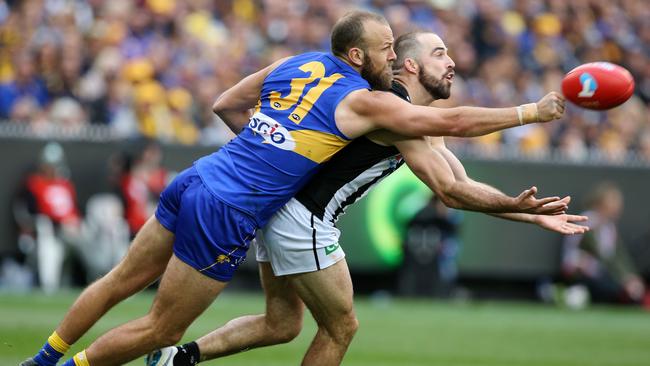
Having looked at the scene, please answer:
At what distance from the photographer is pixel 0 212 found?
16500 mm

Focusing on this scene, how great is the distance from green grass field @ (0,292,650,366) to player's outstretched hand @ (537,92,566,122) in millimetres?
4246

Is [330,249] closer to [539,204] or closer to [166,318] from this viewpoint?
[166,318]

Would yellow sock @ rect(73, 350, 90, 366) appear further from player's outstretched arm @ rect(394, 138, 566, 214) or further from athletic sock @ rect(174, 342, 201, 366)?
player's outstretched arm @ rect(394, 138, 566, 214)

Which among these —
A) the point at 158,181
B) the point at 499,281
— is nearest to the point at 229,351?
the point at 158,181

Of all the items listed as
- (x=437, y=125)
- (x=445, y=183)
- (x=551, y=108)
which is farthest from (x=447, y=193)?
(x=551, y=108)

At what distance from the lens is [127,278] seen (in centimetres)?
762

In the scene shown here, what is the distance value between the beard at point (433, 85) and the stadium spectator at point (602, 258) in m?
10.3

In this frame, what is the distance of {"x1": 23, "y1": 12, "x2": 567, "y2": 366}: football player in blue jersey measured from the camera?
7.22 metres

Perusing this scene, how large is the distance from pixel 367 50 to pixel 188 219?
1.56 metres

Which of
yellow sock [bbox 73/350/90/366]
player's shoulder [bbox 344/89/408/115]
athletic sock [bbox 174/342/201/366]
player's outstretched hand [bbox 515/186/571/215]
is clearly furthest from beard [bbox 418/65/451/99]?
yellow sock [bbox 73/350/90/366]

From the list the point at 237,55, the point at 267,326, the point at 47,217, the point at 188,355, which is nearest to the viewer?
the point at 188,355

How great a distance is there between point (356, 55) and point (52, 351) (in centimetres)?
278

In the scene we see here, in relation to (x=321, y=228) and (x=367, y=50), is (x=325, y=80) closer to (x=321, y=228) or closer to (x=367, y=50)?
(x=367, y=50)

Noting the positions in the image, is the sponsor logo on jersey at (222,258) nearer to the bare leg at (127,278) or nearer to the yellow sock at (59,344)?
the bare leg at (127,278)
